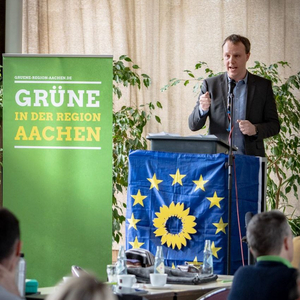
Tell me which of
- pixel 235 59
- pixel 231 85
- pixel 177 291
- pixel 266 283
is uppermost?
pixel 235 59

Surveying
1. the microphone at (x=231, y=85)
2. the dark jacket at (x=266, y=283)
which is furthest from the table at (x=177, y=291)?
the microphone at (x=231, y=85)

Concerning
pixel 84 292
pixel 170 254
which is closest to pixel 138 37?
pixel 170 254

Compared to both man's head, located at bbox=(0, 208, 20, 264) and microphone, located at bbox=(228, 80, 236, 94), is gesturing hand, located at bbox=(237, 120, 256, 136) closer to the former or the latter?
microphone, located at bbox=(228, 80, 236, 94)

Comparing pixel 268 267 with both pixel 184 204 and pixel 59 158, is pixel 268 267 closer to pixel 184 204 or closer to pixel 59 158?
pixel 184 204

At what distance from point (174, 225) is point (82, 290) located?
98.8 inches

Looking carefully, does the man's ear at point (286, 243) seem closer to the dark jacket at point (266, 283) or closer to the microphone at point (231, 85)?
→ the dark jacket at point (266, 283)

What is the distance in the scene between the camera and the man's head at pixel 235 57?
4.31 metres

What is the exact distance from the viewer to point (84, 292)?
53.2 inches

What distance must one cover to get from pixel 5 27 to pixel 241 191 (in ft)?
12.2

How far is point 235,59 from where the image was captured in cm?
431

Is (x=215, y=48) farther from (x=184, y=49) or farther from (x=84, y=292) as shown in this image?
(x=84, y=292)

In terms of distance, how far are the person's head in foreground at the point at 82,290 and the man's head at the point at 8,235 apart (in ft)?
1.85

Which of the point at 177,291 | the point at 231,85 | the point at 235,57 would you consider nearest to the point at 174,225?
the point at 231,85

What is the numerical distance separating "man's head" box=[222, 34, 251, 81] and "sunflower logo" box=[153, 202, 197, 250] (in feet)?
3.35
